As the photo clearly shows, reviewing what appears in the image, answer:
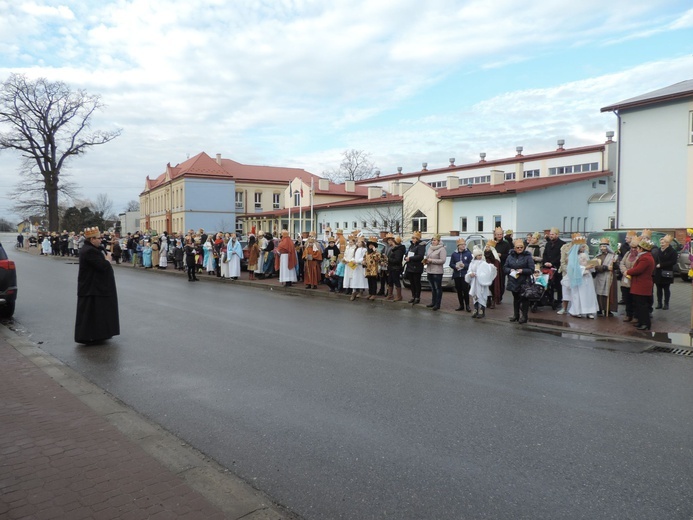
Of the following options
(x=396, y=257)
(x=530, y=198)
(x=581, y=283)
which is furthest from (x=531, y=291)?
(x=530, y=198)

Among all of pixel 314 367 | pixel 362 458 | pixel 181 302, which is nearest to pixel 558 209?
pixel 181 302

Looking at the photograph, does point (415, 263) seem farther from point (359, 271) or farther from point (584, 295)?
point (584, 295)

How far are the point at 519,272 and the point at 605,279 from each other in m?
2.46

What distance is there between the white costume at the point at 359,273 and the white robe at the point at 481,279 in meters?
4.12

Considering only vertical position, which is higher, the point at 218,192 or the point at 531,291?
the point at 218,192

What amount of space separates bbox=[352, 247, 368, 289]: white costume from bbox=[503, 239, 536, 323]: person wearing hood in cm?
517

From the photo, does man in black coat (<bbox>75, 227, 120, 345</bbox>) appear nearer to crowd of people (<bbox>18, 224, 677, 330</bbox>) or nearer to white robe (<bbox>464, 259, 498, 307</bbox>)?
crowd of people (<bbox>18, 224, 677, 330</bbox>)

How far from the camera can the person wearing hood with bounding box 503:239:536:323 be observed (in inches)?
445

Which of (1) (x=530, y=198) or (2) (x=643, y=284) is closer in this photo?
(2) (x=643, y=284)

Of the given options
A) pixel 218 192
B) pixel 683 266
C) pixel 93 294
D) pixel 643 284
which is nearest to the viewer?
pixel 93 294

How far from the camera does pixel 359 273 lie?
16.0 m

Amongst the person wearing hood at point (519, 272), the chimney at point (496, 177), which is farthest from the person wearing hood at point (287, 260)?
the chimney at point (496, 177)

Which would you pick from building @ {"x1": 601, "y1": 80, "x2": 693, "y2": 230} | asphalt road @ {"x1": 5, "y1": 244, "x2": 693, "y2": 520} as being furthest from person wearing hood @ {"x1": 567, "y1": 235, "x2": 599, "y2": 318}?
building @ {"x1": 601, "y1": 80, "x2": 693, "y2": 230}

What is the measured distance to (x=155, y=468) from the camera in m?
4.02
